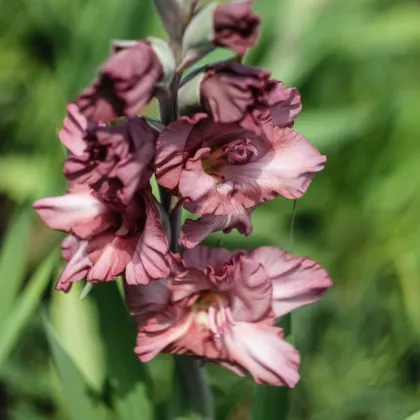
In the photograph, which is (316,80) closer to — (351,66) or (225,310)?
(351,66)

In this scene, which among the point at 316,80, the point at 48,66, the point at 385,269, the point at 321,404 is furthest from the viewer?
the point at 48,66

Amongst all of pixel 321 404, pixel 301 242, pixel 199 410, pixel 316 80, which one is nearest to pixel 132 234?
pixel 199 410

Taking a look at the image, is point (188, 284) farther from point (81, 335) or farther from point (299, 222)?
point (299, 222)

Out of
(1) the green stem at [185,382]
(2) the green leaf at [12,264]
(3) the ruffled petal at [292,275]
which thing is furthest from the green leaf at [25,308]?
(3) the ruffled petal at [292,275]

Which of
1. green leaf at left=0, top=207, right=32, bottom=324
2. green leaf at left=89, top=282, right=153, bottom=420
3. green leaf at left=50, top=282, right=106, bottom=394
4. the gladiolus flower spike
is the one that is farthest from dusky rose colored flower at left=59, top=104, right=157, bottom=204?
green leaf at left=0, top=207, right=32, bottom=324

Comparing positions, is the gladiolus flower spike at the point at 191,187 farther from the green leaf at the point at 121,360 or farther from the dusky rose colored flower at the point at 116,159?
the green leaf at the point at 121,360

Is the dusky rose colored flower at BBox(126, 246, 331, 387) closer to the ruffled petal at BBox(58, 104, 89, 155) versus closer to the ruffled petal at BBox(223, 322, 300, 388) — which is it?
the ruffled petal at BBox(223, 322, 300, 388)
